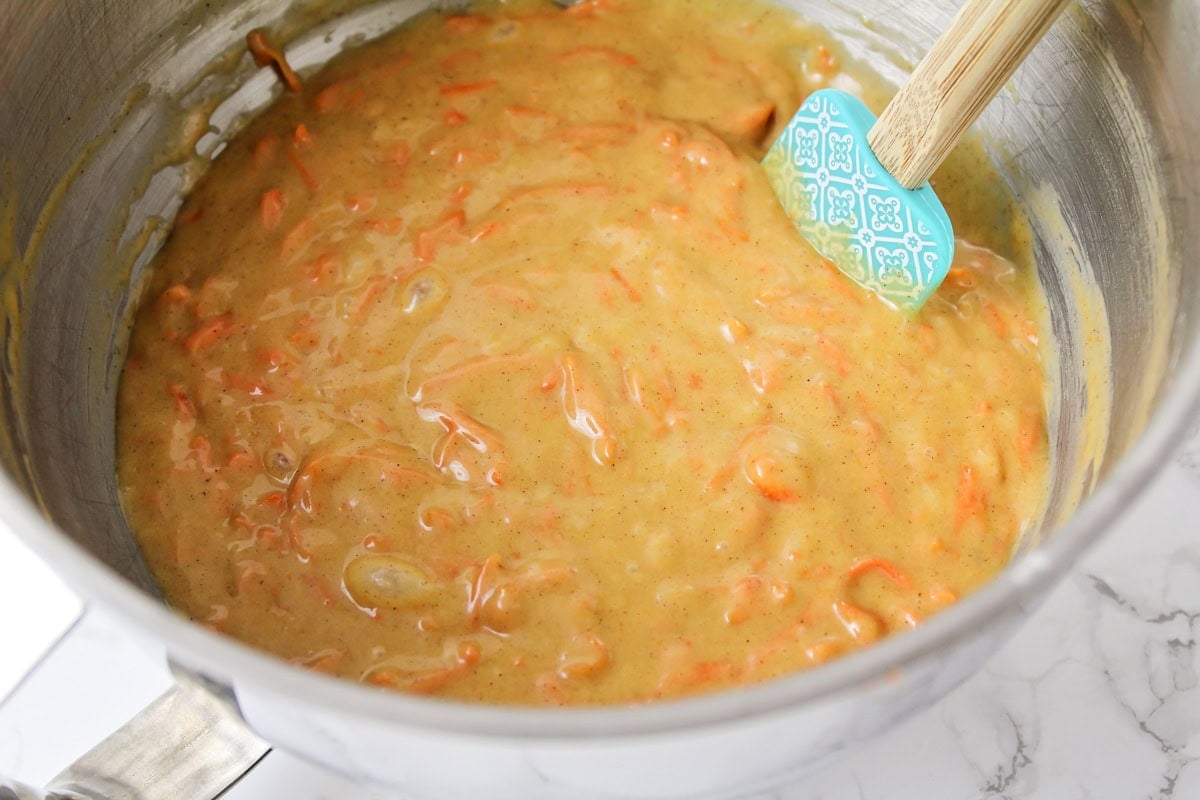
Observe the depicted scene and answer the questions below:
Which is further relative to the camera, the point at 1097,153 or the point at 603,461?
the point at 1097,153

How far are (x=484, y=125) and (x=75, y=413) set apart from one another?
2.77ft

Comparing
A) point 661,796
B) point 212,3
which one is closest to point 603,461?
point 661,796

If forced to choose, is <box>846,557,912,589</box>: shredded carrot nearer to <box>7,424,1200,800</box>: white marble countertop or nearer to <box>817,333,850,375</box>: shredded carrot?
<box>7,424,1200,800</box>: white marble countertop

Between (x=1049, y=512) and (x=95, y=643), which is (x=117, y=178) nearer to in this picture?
(x=95, y=643)

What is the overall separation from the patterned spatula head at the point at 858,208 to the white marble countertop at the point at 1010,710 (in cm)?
50

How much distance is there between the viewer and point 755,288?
192cm

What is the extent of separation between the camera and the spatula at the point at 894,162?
170cm

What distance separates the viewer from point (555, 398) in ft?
5.87

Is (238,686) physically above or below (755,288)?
above

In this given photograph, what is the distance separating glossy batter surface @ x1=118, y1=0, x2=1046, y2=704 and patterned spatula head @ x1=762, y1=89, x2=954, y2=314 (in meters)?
0.04

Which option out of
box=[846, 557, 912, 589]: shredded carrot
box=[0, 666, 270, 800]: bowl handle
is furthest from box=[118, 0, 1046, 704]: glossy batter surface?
box=[0, 666, 270, 800]: bowl handle

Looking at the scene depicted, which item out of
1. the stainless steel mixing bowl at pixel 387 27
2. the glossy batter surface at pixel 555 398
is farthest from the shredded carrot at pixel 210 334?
the stainless steel mixing bowl at pixel 387 27

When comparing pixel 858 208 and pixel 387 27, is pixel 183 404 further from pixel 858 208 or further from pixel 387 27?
pixel 858 208

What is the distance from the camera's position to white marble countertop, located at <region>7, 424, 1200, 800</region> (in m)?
1.67
